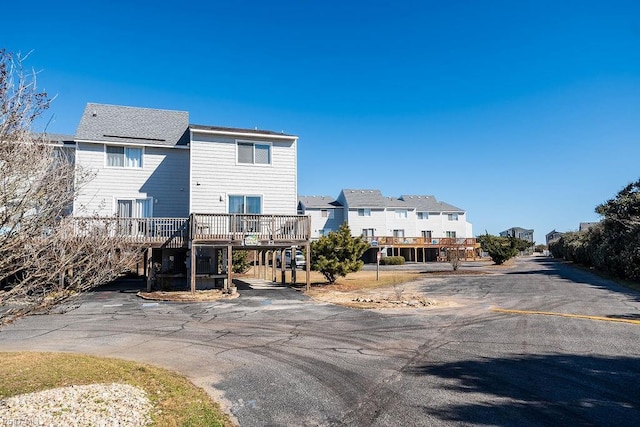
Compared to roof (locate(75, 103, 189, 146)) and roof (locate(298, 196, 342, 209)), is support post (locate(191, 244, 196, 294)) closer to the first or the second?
roof (locate(75, 103, 189, 146))

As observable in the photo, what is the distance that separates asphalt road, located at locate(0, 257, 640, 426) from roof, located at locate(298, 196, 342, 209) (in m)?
39.4

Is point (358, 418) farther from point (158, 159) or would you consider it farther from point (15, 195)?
point (158, 159)

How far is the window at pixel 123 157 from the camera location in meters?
22.6

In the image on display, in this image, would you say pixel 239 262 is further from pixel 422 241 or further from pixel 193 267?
pixel 422 241

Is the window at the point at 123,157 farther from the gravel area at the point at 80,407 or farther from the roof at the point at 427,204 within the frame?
the roof at the point at 427,204

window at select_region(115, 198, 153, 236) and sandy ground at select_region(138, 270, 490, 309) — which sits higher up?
window at select_region(115, 198, 153, 236)

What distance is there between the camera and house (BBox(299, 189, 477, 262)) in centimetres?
5338

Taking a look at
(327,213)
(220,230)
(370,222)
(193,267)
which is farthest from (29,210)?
(327,213)

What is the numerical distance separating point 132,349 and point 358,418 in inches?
234

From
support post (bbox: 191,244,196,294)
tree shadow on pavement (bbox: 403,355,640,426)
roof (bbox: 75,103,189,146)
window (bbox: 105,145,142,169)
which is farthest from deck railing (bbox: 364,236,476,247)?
tree shadow on pavement (bbox: 403,355,640,426)

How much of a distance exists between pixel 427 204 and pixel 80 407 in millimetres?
57599

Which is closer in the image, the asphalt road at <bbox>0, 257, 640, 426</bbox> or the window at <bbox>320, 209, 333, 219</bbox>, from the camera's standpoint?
the asphalt road at <bbox>0, 257, 640, 426</bbox>

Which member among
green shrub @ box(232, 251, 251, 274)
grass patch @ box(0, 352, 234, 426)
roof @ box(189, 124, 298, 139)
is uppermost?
roof @ box(189, 124, 298, 139)

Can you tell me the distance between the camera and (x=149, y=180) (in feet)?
75.5
